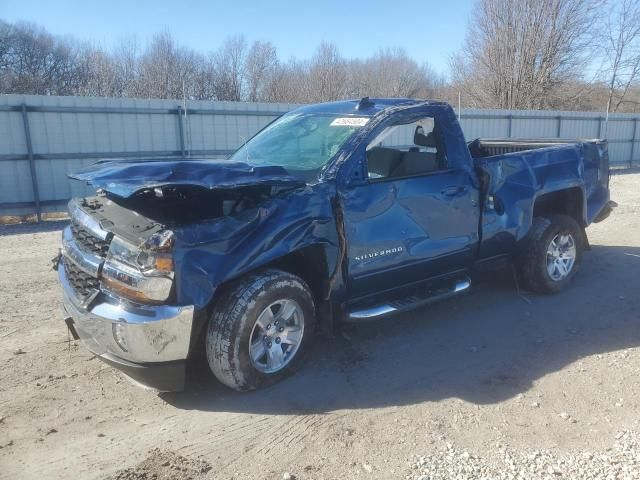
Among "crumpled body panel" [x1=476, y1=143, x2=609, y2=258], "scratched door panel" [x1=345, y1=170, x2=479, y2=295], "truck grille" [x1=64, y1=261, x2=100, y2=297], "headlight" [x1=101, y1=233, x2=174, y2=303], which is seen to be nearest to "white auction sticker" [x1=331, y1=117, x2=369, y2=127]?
"scratched door panel" [x1=345, y1=170, x2=479, y2=295]

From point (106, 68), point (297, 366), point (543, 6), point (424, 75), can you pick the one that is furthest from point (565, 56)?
point (297, 366)

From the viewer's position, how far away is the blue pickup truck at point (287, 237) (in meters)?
3.14

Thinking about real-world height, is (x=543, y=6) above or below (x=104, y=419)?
above

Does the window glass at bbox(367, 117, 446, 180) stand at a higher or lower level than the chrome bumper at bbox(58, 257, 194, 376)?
higher

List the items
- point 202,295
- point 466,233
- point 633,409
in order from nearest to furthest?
1. point 202,295
2. point 633,409
3. point 466,233

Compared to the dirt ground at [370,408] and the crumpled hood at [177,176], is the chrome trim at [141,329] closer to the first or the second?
the dirt ground at [370,408]

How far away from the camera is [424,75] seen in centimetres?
4134

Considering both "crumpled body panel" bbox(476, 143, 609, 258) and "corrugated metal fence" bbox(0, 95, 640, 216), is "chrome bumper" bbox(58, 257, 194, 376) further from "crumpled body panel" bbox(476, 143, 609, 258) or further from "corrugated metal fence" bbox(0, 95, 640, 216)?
"corrugated metal fence" bbox(0, 95, 640, 216)

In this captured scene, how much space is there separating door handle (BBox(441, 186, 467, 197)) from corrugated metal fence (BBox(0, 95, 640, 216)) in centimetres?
541

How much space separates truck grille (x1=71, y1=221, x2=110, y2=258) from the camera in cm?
334

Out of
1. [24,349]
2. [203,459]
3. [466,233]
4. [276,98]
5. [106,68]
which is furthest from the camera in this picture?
[276,98]

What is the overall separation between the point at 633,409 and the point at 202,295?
288cm

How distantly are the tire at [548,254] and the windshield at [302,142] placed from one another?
2.34 m

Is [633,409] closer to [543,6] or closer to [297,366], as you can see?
[297,366]
